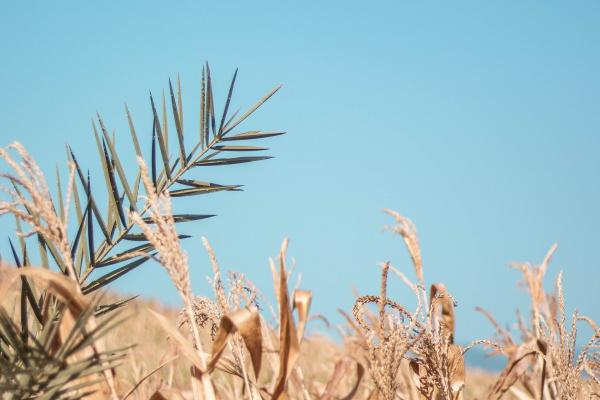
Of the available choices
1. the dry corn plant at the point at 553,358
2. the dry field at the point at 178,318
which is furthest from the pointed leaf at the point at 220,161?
the dry corn plant at the point at 553,358

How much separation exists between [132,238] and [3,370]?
61cm

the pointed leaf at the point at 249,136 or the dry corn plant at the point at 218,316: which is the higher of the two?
the pointed leaf at the point at 249,136

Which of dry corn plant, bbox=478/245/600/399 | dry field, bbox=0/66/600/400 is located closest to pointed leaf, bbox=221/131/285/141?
dry field, bbox=0/66/600/400

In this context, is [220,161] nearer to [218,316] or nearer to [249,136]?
[249,136]

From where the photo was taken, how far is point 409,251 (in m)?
1.25

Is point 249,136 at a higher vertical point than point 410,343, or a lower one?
higher

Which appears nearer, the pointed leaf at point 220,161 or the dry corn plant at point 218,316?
the dry corn plant at point 218,316

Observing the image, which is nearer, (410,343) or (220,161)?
(410,343)

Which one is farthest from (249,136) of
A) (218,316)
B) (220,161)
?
(218,316)

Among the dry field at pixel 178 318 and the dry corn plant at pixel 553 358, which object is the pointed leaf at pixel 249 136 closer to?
the dry field at pixel 178 318

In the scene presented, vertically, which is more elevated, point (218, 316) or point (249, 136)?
point (249, 136)

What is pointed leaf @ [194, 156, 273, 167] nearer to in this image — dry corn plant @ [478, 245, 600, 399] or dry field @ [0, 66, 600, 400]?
dry field @ [0, 66, 600, 400]

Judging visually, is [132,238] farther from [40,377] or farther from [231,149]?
[40,377]

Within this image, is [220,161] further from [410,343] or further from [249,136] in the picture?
[410,343]
